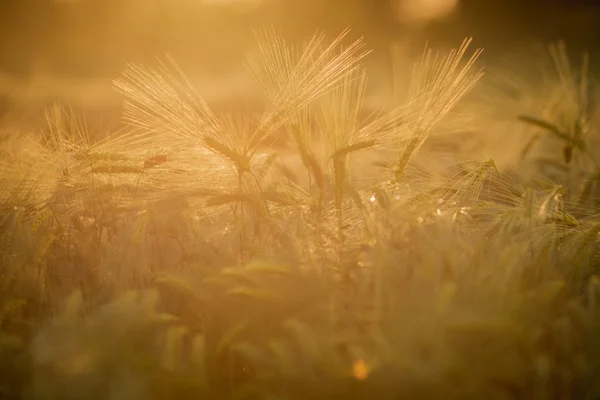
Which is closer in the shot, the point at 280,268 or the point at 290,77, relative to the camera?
the point at 280,268

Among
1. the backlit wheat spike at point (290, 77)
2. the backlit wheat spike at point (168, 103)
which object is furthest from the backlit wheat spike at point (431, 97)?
the backlit wheat spike at point (168, 103)

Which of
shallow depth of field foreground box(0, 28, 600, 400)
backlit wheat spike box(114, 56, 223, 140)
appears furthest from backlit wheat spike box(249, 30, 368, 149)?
backlit wheat spike box(114, 56, 223, 140)

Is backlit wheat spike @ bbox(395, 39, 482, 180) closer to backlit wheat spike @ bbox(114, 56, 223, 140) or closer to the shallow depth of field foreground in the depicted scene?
the shallow depth of field foreground

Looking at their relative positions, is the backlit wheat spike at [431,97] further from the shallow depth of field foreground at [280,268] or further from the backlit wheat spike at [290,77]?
the backlit wheat spike at [290,77]

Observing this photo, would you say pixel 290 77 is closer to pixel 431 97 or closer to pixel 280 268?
pixel 431 97

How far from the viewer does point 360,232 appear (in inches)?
56.5

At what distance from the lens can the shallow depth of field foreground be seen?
0.92 meters

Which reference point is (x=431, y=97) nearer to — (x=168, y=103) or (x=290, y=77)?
(x=290, y=77)

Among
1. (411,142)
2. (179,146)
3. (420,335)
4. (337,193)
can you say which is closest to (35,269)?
(179,146)

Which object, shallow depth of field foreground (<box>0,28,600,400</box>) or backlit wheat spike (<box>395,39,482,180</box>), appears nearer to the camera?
shallow depth of field foreground (<box>0,28,600,400</box>)

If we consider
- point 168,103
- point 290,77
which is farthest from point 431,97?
point 168,103

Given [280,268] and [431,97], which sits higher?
[431,97]

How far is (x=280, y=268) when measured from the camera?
107 cm

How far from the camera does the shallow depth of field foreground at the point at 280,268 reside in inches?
36.1
